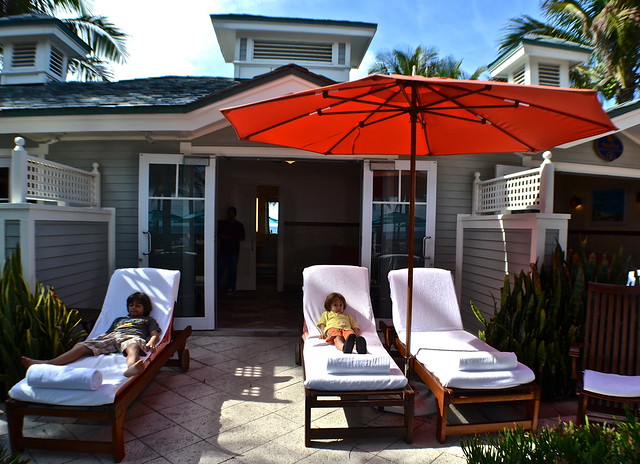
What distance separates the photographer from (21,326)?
11.9 ft

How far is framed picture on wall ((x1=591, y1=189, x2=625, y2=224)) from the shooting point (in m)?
10.1

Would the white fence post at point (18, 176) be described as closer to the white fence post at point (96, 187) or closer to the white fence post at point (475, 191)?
the white fence post at point (96, 187)

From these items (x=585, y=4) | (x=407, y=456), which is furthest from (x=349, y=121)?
(x=585, y=4)

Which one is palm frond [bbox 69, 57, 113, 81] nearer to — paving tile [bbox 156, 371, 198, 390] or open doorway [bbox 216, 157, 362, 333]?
open doorway [bbox 216, 157, 362, 333]

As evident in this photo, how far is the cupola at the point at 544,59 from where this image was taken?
6.93 meters

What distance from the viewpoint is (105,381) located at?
3.01 metres

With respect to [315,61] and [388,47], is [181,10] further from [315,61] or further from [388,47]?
[388,47]

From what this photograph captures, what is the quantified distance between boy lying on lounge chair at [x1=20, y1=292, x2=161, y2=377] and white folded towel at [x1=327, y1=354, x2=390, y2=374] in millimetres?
1402

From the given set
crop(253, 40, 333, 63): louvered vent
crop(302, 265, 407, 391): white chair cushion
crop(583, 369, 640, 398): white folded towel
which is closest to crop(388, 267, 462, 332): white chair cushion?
crop(302, 265, 407, 391): white chair cushion

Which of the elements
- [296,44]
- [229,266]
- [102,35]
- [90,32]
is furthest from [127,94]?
[90,32]

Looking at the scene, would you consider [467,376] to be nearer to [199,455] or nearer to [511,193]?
[199,455]

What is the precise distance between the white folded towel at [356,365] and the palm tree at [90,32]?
41.6ft

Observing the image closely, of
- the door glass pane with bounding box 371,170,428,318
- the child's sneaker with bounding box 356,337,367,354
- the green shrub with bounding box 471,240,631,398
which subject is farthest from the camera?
the door glass pane with bounding box 371,170,428,318

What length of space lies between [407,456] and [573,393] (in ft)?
6.66
